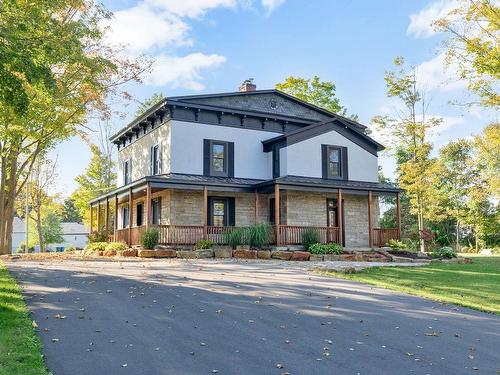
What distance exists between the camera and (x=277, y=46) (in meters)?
18.9

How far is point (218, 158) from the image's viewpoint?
23453mm

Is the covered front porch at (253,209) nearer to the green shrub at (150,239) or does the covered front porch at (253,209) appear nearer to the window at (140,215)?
the window at (140,215)

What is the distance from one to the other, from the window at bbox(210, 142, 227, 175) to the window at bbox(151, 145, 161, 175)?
9.21ft

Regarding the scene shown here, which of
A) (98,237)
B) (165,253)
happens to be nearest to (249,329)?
(165,253)

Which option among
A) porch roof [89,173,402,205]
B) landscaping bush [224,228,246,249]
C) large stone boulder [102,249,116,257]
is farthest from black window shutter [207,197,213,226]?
large stone boulder [102,249,116,257]

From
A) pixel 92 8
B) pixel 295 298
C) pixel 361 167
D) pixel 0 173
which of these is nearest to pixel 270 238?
pixel 361 167

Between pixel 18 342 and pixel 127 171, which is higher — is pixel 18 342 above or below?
below

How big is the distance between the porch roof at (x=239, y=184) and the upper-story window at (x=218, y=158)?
350mm

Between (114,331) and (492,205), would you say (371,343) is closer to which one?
(114,331)

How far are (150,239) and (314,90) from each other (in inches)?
956

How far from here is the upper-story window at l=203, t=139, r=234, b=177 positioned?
75.7 feet

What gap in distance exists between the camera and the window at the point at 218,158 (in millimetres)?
23266

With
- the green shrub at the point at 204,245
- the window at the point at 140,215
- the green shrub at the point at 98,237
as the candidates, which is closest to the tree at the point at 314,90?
the window at the point at 140,215

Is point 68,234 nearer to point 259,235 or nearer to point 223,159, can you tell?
point 223,159
